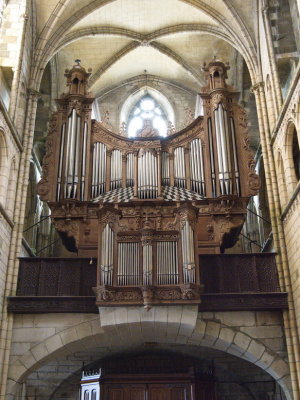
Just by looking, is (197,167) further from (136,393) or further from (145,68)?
(145,68)

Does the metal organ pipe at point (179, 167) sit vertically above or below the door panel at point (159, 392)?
above

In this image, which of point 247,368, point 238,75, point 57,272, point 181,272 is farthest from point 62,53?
point 247,368

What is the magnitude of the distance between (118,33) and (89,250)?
338 inches

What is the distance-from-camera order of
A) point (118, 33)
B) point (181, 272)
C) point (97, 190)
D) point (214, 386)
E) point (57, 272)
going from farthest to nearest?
point (118, 33)
point (97, 190)
point (214, 386)
point (57, 272)
point (181, 272)

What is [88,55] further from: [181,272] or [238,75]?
[181,272]

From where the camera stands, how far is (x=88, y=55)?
61.4ft

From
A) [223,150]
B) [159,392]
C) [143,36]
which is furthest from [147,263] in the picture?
[143,36]

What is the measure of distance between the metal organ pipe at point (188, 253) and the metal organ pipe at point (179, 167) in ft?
9.86

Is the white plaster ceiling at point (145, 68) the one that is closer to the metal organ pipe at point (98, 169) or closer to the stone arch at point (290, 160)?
the metal organ pipe at point (98, 169)

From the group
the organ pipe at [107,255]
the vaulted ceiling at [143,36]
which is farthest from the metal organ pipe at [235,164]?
the organ pipe at [107,255]

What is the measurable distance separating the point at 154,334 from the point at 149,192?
3760mm

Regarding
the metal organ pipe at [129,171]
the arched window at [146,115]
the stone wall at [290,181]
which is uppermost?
the arched window at [146,115]

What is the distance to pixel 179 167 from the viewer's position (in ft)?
47.5

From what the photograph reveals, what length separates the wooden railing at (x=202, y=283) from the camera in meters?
11.6
